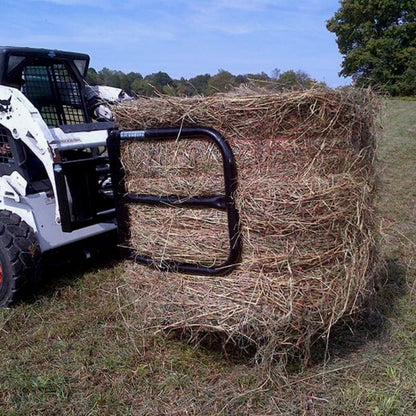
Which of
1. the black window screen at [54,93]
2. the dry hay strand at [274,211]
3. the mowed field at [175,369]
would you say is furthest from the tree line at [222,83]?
the black window screen at [54,93]

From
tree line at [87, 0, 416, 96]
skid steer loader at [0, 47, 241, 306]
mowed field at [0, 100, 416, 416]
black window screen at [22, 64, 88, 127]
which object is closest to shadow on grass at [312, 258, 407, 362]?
mowed field at [0, 100, 416, 416]

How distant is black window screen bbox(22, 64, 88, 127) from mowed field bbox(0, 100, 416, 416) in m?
1.80

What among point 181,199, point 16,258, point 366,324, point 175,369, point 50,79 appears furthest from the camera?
point 50,79

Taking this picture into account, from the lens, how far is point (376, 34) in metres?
45.7

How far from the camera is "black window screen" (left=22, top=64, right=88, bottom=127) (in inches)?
184

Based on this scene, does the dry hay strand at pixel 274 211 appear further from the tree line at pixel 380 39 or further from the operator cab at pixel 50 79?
the tree line at pixel 380 39

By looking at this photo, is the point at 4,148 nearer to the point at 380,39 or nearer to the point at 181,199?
the point at 181,199

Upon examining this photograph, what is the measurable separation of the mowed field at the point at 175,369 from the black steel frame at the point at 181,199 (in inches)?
20.3

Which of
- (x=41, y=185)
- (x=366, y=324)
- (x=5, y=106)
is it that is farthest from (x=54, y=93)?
(x=366, y=324)

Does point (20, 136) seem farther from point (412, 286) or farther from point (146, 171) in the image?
point (412, 286)

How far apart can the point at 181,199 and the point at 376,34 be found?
48.1m

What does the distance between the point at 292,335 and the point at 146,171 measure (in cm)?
128

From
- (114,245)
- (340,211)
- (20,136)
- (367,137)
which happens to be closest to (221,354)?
(340,211)

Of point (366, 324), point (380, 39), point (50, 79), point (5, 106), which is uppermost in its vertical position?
point (380, 39)
